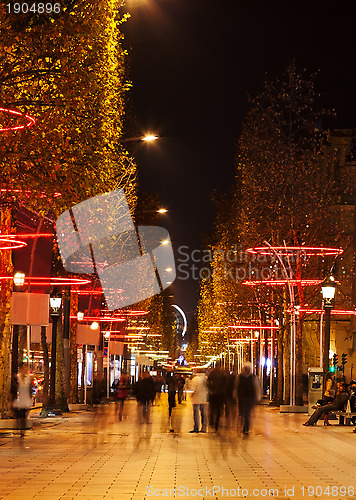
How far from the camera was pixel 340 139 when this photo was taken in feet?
270

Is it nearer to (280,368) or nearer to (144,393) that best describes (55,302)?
(144,393)

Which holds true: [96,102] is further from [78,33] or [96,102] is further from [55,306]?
[55,306]

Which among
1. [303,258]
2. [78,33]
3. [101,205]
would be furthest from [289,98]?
[78,33]

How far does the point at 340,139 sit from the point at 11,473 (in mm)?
67405

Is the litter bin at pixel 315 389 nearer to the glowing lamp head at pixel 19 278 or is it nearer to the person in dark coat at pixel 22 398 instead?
Result: the person in dark coat at pixel 22 398

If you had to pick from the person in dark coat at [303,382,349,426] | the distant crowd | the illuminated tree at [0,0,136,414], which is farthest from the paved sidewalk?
the illuminated tree at [0,0,136,414]

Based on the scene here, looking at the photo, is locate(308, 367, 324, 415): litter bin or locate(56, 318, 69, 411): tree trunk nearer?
locate(308, 367, 324, 415): litter bin

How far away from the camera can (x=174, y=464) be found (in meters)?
20.1

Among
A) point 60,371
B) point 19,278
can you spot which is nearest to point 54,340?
point 60,371

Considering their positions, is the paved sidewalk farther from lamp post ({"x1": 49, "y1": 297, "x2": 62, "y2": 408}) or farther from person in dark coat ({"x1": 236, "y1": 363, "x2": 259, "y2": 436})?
lamp post ({"x1": 49, "y1": 297, "x2": 62, "y2": 408})

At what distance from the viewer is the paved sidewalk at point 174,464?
15.5 metres

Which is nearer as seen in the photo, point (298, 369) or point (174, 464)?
point (174, 464)

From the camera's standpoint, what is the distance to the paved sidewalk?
1546 cm

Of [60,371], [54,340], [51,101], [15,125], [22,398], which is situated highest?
[51,101]
